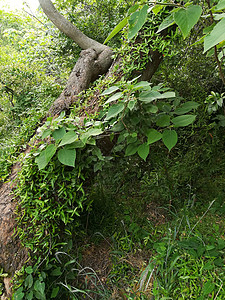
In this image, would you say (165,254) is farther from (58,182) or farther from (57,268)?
(58,182)

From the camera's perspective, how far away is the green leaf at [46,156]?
1081 mm

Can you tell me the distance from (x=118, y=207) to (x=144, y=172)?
51cm

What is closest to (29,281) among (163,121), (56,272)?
(56,272)

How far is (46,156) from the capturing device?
1.08 m

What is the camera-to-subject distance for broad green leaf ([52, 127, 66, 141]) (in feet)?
3.64

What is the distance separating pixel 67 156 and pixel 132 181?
126cm

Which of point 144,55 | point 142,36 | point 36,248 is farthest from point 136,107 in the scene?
point 36,248

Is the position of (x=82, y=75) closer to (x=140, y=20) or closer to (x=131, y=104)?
(x=131, y=104)

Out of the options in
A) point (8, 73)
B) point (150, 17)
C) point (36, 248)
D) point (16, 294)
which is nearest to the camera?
point (16, 294)

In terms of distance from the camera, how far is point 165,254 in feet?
4.35

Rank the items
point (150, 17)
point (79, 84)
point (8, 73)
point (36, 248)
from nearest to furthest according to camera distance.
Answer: point (36, 248) < point (150, 17) < point (79, 84) < point (8, 73)

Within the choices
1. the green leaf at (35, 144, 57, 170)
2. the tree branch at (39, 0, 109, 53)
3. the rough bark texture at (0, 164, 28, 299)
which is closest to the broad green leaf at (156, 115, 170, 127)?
the green leaf at (35, 144, 57, 170)

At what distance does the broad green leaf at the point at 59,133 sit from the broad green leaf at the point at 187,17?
72 centimetres

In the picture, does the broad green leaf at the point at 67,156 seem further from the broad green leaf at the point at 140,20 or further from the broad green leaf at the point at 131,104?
the broad green leaf at the point at 140,20
